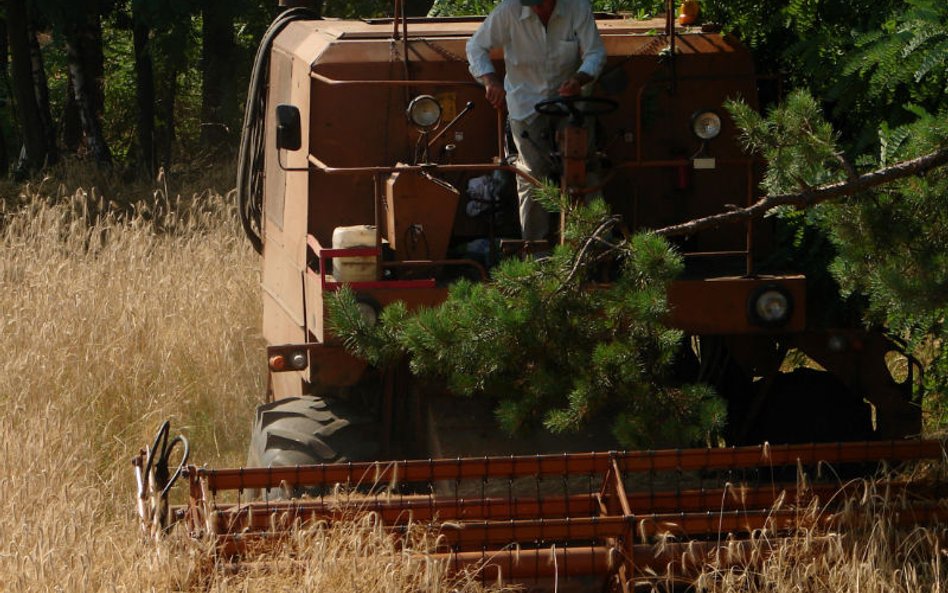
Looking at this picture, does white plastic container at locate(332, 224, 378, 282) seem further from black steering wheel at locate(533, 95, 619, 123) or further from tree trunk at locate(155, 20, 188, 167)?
tree trunk at locate(155, 20, 188, 167)

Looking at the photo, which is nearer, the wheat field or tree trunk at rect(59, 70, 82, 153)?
the wheat field

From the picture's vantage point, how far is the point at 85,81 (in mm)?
20281

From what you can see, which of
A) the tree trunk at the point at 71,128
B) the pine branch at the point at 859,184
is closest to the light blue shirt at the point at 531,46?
the pine branch at the point at 859,184

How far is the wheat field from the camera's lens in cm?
514

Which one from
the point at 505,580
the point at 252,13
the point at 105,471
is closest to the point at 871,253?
the point at 505,580

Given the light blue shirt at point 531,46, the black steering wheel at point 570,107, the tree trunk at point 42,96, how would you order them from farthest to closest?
the tree trunk at point 42,96 < the light blue shirt at point 531,46 < the black steering wheel at point 570,107

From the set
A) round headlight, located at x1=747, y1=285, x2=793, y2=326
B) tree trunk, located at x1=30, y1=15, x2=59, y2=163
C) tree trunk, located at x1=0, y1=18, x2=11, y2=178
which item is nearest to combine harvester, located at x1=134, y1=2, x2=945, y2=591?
round headlight, located at x1=747, y1=285, x2=793, y2=326

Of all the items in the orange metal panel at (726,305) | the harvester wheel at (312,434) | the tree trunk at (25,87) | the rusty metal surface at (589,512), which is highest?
the tree trunk at (25,87)

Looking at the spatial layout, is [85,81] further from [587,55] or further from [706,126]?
[706,126]

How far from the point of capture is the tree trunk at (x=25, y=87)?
2002 cm

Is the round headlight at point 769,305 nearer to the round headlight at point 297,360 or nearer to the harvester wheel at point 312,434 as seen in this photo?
the harvester wheel at point 312,434

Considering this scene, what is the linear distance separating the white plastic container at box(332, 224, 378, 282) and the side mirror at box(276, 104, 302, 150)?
56 cm

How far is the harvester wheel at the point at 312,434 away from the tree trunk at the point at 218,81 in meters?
14.1

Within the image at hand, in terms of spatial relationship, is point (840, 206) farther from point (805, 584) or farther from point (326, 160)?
point (326, 160)
